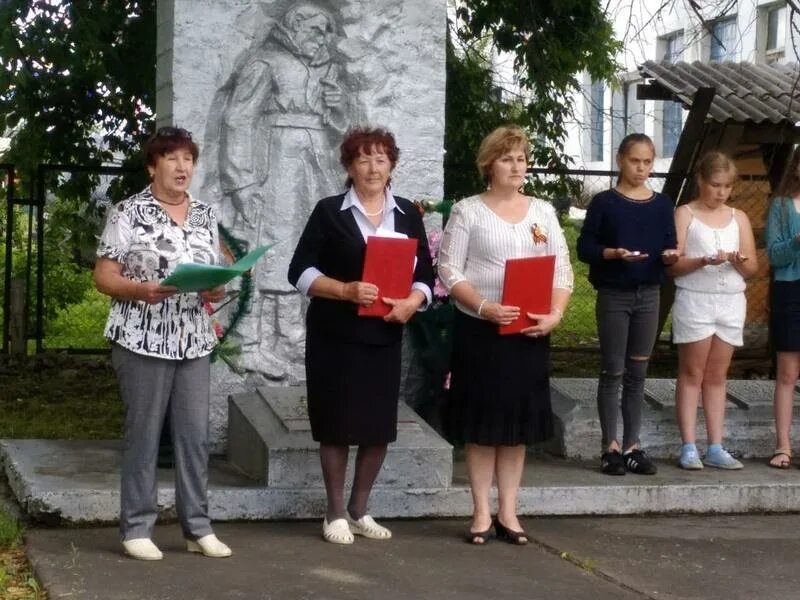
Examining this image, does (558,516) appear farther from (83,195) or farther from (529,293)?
(83,195)

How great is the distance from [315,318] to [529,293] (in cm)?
87

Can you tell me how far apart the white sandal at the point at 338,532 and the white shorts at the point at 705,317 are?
7.01ft

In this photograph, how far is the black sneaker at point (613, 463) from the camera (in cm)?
678

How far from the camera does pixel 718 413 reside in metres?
7.09

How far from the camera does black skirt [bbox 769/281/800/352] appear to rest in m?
7.09

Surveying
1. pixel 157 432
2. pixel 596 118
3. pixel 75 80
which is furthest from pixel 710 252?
pixel 596 118

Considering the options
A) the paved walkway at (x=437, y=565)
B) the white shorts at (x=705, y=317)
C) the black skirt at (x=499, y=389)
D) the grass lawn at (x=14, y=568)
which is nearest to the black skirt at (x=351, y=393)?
the black skirt at (x=499, y=389)

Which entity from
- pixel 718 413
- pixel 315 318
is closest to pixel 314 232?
pixel 315 318

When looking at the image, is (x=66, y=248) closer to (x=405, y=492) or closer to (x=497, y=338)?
(x=405, y=492)

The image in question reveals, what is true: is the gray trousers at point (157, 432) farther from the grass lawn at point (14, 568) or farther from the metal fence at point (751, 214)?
the metal fence at point (751, 214)

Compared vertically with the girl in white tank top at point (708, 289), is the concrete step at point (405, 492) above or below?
below

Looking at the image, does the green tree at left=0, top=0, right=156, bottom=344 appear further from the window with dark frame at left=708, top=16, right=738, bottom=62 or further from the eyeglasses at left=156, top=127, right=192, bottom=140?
the eyeglasses at left=156, top=127, right=192, bottom=140

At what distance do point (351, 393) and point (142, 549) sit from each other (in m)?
1.01

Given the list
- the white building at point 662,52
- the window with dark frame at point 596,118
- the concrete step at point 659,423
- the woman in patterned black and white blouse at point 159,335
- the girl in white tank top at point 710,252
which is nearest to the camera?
the woman in patterned black and white blouse at point 159,335
